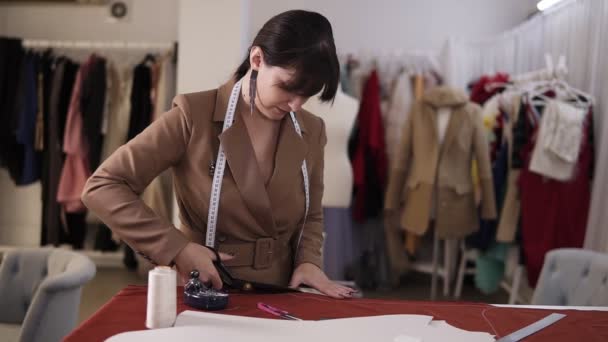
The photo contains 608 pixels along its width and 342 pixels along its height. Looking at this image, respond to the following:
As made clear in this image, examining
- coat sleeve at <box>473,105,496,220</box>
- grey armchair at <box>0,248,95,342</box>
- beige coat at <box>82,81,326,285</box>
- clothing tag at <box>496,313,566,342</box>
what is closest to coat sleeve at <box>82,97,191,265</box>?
beige coat at <box>82,81,326,285</box>

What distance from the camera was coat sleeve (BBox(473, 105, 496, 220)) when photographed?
Answer: 12.1ft

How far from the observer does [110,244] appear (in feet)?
14.7

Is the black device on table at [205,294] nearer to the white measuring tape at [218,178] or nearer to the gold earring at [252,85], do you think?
the white measuring tape at [218,178]

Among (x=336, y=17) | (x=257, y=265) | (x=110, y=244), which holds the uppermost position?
(x=336, y=17)

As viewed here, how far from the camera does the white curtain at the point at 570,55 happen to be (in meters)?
2.99

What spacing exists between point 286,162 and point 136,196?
37cm

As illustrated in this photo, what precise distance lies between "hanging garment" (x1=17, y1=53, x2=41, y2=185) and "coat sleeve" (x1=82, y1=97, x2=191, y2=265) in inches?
123

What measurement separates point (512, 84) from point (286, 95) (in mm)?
2959

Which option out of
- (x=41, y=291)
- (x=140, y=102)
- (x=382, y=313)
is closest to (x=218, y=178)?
(x=382, y=313)

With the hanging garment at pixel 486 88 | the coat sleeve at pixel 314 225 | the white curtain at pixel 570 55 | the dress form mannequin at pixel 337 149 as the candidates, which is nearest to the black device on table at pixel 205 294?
the coat sleeve at pixel 314 225

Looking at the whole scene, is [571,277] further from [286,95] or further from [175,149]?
[175,149]

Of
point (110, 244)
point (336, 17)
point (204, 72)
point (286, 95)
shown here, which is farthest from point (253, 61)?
point (336, 17)

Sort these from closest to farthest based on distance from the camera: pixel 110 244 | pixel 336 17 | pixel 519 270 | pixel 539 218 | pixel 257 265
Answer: pixel 257 265, pixel 539 218, pixel 519 270, pixel 110 244, pixel 336 17

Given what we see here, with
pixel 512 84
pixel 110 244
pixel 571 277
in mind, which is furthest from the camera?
pixel 110 244
